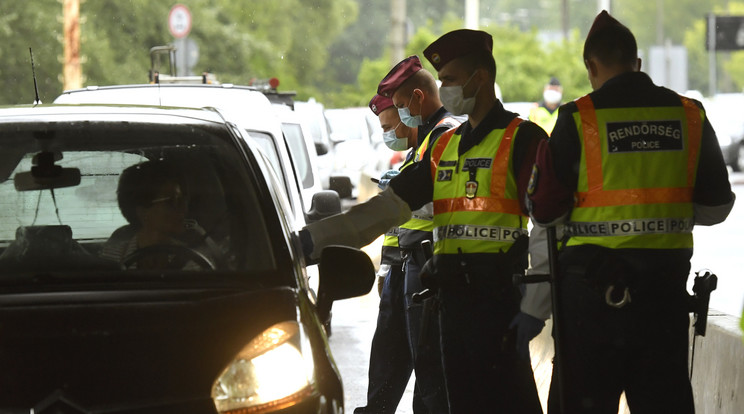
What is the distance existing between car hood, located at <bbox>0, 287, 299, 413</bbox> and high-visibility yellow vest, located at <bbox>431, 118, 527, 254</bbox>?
1302mm

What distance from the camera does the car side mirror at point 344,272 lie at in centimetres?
431

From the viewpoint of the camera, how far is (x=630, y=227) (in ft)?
15.4

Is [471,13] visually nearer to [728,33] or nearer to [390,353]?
[728,33]

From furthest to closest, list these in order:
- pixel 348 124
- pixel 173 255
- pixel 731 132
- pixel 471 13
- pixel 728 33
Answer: pixel 731 132 < pixel 348 124 < pixel 728 33 < pixel 471 13 < pixel 173 255

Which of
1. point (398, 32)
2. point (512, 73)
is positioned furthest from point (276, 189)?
point (512, 73)

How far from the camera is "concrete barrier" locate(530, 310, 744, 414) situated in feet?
18.8

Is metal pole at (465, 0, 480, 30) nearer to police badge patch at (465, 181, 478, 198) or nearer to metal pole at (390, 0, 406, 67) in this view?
metal pole at (390, 0, 406, 67)

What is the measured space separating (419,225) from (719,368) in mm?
1380

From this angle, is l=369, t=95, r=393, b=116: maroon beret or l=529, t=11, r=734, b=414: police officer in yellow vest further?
l=369, t=95, r=393, b=116: maroon beret

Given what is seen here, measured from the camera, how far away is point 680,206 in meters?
4.77

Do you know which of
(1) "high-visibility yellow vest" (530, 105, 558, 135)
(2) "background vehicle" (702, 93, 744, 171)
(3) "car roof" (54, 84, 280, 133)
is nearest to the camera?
(3) "car roof" (54, 84, 280, 133)

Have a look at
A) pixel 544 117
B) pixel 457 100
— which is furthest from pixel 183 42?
pixel 457 100

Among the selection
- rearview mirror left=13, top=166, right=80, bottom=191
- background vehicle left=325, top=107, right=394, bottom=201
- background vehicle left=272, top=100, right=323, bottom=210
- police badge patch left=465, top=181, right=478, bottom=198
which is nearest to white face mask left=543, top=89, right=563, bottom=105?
background vehicle left=325, top=107, right=394, bottom=201

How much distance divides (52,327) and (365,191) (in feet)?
52.9
